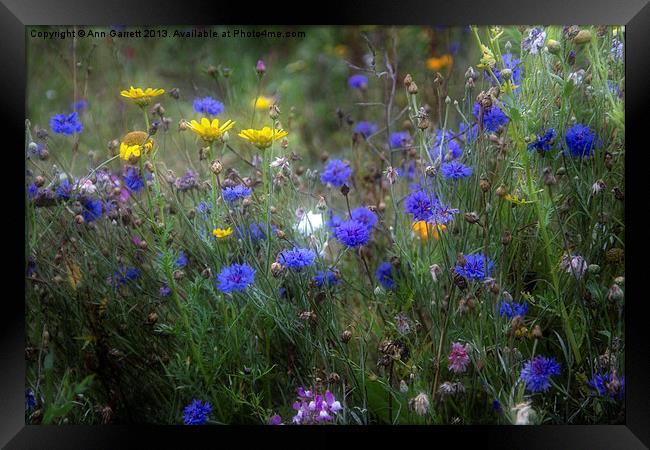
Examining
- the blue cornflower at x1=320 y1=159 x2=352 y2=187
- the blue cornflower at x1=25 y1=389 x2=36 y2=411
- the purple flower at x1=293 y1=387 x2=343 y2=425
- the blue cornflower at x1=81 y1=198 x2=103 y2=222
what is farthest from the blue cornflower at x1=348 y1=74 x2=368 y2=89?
the blue cornflower at x1=25 y1=389 x2=36 y2=411

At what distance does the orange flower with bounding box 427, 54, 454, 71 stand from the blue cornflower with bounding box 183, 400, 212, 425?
3.14 feet

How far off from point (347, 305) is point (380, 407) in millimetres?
237

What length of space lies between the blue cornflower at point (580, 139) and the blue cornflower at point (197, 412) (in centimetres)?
91

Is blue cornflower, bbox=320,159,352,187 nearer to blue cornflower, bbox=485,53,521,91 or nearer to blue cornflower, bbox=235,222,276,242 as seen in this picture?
blue cornflower, bbox=235,222,276,242

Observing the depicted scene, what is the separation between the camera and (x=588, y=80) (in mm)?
1874

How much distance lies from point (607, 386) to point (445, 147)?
60cm

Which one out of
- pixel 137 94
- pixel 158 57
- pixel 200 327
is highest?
pixel 158 57

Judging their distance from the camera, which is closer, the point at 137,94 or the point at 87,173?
the point at 137,94

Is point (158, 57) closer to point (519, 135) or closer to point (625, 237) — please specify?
point (519, 135)

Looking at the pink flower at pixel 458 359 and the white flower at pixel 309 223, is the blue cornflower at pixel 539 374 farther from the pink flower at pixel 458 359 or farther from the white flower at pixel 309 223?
the white flower at pixel 309 223

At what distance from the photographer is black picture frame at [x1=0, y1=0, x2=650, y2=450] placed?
5.83 ft

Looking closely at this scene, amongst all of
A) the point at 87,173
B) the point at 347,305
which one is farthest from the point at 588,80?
the point at 87,173

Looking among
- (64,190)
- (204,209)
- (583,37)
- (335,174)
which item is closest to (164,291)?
(204,209)
